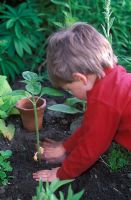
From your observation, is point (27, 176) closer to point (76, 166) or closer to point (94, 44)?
point (76, 166)

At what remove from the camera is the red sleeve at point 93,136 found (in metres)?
2.32

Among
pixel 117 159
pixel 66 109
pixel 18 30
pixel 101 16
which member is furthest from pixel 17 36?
pixel 117 159

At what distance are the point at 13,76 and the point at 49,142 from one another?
3.59 ft

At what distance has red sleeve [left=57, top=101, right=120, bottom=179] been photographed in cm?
232

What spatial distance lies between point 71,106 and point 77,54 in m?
1.02

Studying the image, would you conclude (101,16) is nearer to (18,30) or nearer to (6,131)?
(18,30)

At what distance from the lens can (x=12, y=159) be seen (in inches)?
116

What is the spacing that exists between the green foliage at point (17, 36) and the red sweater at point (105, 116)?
1620 millimetres

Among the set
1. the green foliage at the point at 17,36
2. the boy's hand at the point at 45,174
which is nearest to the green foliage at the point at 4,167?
the boy's hand at the point at 45,174

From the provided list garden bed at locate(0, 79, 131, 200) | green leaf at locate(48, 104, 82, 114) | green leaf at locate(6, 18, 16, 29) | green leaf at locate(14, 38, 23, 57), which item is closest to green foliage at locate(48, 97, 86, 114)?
green leaf at locate(48, 104, 82, 114)

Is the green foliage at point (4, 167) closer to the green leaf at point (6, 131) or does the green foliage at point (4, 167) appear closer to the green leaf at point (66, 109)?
the green leaf at point (6, 131)

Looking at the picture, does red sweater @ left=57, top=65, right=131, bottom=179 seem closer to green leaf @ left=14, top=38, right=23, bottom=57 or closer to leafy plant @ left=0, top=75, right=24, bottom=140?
leafy plant @ left=0, top=75, right=24, bottom=140

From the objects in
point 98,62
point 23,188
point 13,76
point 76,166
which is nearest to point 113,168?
point 76,166

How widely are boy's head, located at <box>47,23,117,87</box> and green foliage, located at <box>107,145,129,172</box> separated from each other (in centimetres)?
75
